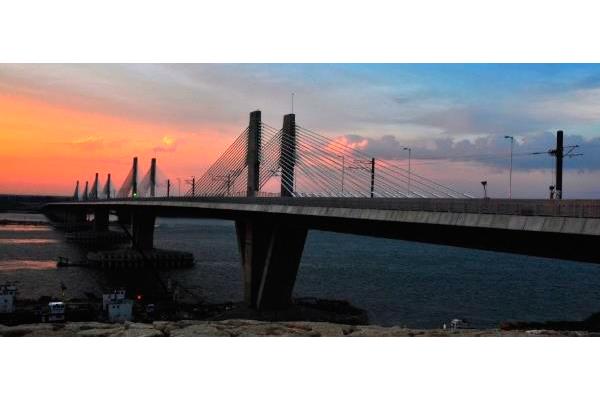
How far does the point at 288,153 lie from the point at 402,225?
19.6 metres

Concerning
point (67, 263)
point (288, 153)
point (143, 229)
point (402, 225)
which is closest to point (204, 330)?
point (402, 225)

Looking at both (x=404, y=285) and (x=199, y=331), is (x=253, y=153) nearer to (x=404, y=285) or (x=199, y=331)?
(x=404, y=285)

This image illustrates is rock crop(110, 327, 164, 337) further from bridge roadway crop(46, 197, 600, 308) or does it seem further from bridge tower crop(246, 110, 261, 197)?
bridge tower crop(246, 110, 261, 197)

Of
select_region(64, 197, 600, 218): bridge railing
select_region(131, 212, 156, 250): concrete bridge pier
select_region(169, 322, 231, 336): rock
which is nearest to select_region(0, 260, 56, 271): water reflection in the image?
select_region(131, 212, 156, 250): concrete bridge pier

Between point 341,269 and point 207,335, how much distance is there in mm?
70090

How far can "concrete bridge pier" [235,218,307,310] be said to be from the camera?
44500 mm

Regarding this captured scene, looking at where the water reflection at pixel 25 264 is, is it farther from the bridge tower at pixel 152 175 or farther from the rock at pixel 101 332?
the rock at pixel 101 332

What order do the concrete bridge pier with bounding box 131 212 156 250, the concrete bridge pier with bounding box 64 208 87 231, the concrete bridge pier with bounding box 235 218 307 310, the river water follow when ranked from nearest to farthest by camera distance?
1. the concrete bridge pier with bounding box 235 218 307 310
2. the river water
3. the concrete bridge pier with bounding box 131 212 156 250
4. the concrete bridge pier with bounding box 64 208 87 231

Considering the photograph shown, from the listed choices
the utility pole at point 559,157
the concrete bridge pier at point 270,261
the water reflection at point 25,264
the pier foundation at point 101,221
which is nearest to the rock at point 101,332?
the utility pole at point 559,157

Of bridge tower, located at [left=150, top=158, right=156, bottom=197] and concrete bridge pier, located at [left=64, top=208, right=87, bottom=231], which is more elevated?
bridge tower, located at [left=150, top=158, right=156, bottom=197]

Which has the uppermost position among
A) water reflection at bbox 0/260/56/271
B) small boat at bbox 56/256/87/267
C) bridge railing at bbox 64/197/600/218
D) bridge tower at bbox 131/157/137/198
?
bridge tower at bbox 131/157/137/198

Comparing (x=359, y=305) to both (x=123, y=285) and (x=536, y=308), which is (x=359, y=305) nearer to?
(x=536, y=308)

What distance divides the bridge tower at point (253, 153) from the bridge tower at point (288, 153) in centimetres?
401

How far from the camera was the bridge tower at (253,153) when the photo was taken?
51219mm
